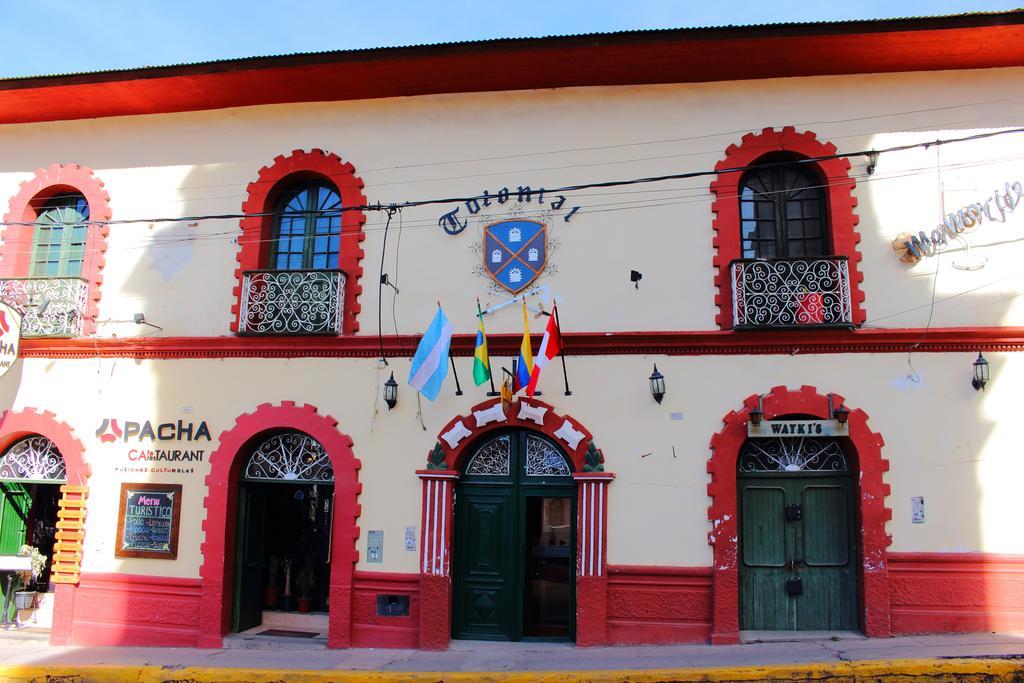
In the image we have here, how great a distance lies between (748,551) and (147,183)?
10252mm

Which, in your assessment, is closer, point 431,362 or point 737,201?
point 431,362

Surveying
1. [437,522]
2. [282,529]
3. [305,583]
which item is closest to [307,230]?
[282,529]

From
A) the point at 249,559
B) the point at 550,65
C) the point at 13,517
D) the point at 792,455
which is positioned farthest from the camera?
the point at 13,517

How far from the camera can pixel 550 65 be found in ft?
35.7

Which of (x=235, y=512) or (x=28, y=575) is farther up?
(x=235, y=512)

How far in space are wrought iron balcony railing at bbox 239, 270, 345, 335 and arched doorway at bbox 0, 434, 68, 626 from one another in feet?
12.2

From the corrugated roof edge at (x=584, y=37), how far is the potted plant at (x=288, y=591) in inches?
290

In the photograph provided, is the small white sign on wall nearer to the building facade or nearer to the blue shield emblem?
the building facade

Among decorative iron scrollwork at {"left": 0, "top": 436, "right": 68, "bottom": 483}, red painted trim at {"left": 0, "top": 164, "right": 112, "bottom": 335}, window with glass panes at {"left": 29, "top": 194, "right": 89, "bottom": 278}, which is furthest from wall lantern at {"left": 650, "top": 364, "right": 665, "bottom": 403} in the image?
window with glass panes at {"left": 29, "top": 194, "right": 89, "bottom": 278}

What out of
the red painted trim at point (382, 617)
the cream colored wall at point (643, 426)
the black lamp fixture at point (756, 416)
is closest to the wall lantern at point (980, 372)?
the cream colored wall at point (643, 426)

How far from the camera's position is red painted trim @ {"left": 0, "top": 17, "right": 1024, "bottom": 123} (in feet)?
33.4

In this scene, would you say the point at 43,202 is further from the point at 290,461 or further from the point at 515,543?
the point at 515,543

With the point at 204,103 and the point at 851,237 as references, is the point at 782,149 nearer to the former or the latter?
the point at 851,237

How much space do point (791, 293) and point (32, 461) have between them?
11.2 m
